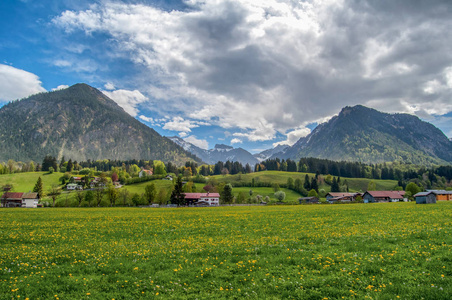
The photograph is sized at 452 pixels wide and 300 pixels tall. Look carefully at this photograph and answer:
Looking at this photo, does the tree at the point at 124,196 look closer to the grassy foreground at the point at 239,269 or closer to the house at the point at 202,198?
the house at the point at 202,198

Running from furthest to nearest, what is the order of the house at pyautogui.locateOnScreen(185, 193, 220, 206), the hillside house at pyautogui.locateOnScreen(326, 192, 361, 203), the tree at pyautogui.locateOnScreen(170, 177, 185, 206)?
the hillside house at pyautogui.locateOnScreen(326, 192, 361, 203) → the house at pyautogui.locateOnScreen(185, 193, 220, 206) → the tree at pyautogui.locateOnScreen(170, 177, 185, 206)

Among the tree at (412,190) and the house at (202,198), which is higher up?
the tree at (412,190)

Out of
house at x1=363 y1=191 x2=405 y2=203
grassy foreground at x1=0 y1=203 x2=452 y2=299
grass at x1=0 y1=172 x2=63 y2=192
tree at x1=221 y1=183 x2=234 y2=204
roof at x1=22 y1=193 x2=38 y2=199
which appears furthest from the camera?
grass at x1=0 y1=172 x2=63 y2=192

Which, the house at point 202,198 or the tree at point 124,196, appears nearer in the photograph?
the tree at point 124,196

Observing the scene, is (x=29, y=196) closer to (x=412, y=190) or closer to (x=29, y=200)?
(x=29, y=200)

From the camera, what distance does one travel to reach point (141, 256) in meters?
15.9

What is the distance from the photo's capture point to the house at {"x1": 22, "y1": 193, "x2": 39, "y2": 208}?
13100cm

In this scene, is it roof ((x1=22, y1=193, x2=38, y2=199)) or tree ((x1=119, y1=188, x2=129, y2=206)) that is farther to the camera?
roof ((x1=22, y1=193, x2=38, y2=199))

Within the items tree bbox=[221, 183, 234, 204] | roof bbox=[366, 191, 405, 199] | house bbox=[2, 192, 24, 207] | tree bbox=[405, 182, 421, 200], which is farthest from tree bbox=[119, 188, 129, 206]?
tree bbox=[405, 182, 421, 200]

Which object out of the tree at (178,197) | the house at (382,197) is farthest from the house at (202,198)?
the house at (382,197)

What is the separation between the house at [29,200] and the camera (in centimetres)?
13100

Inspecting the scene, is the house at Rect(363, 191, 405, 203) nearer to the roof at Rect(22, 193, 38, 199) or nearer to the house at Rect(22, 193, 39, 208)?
the house at Rect(22, 193, 39, 208)

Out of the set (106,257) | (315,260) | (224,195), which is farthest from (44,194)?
(315,260)

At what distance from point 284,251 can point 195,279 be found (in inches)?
277
